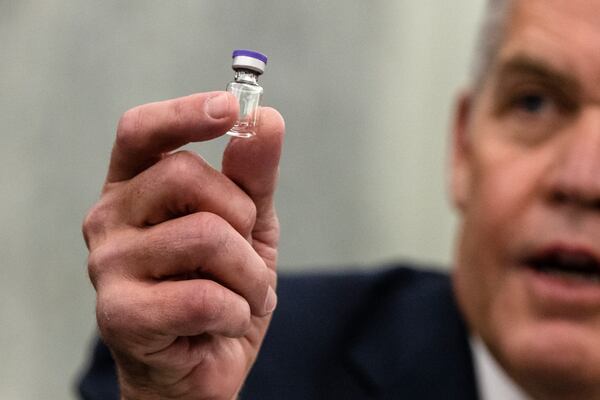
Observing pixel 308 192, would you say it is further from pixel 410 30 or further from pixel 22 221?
pixel 22 221

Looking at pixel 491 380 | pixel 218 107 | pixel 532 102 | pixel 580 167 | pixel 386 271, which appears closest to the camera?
pixel 218 107

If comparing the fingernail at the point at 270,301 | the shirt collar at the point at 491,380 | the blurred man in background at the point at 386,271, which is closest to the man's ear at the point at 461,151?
the blurred man in background at the point at 386,271

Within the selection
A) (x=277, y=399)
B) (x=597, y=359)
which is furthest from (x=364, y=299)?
(x=597, y=359)

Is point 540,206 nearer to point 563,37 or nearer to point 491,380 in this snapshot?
point 563,37

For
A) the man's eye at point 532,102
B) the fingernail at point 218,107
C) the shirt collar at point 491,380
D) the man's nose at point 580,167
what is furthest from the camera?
the shirt collar at point 491,380

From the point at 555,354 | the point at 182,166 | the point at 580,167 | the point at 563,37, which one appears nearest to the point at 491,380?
the point at 555,354

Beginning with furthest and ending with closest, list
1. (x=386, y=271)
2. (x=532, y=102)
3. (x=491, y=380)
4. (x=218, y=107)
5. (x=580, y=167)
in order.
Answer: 1. (x=386, y=271)
2. (x=491, y=380)
3. (x=532, y=102)
4. (x=580, y=167)
5. (x=218, y=107)

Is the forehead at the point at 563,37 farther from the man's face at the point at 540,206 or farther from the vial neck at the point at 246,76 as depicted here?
the vial neck at the point at 246,76
